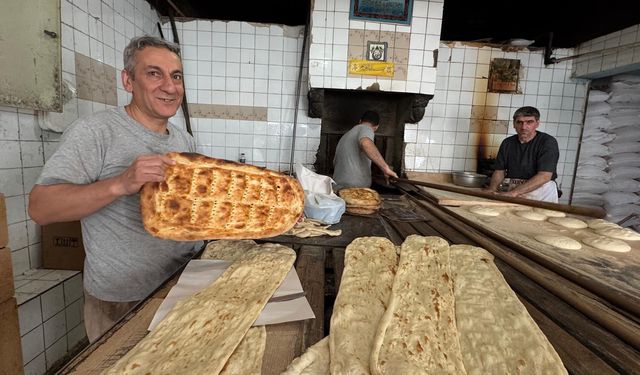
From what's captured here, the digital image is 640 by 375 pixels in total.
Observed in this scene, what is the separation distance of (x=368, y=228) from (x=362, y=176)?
6.35 ft

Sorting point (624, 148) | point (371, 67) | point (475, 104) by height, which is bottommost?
point (624, 148)

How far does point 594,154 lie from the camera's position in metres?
4.66

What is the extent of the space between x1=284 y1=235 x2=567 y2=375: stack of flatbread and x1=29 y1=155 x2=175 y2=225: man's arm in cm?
80

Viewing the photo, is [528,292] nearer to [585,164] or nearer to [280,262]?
[280,262]

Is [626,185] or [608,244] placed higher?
[626,185]

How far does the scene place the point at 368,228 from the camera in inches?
80.9

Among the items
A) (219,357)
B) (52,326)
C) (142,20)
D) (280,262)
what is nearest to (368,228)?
(280,262)

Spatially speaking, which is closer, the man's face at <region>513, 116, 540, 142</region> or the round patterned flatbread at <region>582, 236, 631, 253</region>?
the round patterned flatbread at <region>582, 236, 631, 253</region>

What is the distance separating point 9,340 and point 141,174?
1432 millimetres

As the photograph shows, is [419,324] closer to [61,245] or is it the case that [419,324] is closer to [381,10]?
[61,245]

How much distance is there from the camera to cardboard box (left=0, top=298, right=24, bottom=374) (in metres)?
1.63

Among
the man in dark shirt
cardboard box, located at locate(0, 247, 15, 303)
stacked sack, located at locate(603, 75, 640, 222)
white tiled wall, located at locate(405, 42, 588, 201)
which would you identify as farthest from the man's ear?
stacked sack, located at locate(603, 75, 640, 222)

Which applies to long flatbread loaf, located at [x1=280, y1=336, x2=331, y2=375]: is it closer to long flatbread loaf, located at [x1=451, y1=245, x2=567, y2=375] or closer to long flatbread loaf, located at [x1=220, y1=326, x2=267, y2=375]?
long flatbread loaf, located at [x1=220, y1=326, x2=267, y2=375]

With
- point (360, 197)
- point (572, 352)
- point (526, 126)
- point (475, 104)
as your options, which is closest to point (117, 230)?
point (360, 197)
